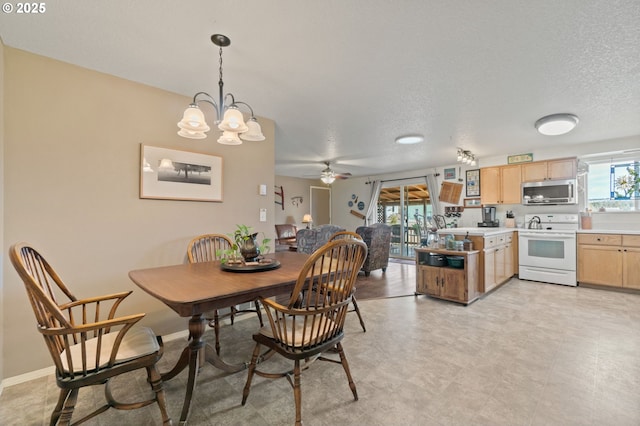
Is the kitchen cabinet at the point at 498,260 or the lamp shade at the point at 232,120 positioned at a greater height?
the lamp shade at the point at 232,120

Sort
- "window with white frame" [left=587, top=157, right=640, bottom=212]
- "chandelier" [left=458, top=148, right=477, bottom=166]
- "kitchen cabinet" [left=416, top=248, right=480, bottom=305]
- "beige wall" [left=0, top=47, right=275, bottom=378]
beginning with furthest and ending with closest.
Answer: "chandelier" [left=458, top=148, right=477, bottom=166] < "window with white frame" [left=587, top=157, right=640, bottom=212] < "kitchen cabinet" [left=416, top=248, right=480, bottom=305] < "beige wall" [left=0, top=47, right=275, bottom=378]

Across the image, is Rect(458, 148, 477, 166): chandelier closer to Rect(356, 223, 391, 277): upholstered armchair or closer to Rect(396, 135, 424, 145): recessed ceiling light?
Rect(396, 135, 424, 145): recessed ceiling light

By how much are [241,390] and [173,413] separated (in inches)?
15.7

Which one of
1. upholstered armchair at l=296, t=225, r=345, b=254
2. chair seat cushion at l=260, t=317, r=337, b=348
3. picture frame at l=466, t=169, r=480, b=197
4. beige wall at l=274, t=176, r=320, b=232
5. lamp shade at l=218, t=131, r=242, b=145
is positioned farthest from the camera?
beige wall at l=274, t=176, r=320, b=232

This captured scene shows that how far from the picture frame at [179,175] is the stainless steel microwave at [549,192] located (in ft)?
16.9

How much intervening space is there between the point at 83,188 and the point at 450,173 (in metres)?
6.39

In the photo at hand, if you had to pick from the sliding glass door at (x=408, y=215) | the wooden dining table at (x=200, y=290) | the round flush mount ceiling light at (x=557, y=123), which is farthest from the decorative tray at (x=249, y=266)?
the sliding glass door at (x=408, y=215)

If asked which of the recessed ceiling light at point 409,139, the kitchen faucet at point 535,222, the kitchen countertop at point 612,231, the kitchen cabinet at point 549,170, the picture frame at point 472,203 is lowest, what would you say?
the kitchen countertop at point 612,231

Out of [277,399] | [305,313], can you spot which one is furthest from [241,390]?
[305,313]

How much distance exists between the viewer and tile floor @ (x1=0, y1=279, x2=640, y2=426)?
61.4 inches

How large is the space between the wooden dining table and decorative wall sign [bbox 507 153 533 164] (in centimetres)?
507

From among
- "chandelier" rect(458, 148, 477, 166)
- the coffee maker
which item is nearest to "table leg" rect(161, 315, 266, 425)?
"chandelier" rect(458, 148, 477, 166)

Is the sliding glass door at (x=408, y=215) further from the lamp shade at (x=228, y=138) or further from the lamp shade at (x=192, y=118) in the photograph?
the lamp shade at (x=192, y=118)

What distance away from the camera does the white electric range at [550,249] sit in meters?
4.26
